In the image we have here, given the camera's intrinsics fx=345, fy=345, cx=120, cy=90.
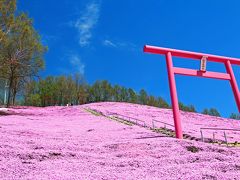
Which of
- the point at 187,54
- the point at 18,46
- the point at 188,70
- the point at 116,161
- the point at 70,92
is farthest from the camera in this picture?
the point at 70,92

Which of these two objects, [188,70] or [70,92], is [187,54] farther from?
[70,92]

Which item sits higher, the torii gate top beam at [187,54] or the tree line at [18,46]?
the tree line at [18,46]

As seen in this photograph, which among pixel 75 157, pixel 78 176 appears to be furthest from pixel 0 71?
pixel 78 176

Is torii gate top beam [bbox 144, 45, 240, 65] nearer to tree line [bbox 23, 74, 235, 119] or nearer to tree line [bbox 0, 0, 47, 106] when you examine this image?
tree line [bbox 0, 0, 47, 106]

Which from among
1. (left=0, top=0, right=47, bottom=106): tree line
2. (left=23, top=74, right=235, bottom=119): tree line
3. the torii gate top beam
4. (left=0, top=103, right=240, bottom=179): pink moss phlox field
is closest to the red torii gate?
the torii gate top beam

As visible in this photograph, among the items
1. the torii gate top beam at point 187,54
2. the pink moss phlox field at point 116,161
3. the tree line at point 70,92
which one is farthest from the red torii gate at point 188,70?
the tree line at point 70,92

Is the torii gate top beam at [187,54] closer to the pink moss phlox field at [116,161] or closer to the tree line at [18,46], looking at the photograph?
the pink moss phlox field at [116,161]

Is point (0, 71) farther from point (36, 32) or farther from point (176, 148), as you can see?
point (176, 148)

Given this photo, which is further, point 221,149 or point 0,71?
point 0,71

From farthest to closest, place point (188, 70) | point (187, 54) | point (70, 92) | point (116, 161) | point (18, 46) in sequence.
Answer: point (70, 92), point (18, 46), point (187, 54), point (188, 70), point (116, 161)

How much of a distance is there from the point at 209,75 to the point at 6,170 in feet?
38.2

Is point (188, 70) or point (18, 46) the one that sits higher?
point (18, 46)

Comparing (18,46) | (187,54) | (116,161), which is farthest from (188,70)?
(18,46)

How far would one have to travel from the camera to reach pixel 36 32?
4431 centimetres
